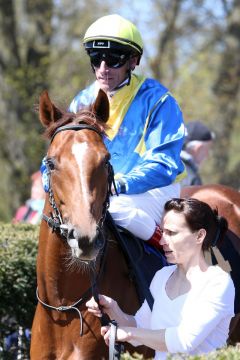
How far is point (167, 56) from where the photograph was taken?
2103 centimetres

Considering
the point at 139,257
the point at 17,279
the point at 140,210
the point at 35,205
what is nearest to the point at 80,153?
the point at 140,210

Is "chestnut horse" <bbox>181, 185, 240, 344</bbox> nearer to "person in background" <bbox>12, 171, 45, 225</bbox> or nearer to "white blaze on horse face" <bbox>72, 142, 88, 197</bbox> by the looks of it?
"white blaze on horse face" <bbox>72, 142, 88, 197</bbox>

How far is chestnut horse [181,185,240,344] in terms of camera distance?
5.78 m

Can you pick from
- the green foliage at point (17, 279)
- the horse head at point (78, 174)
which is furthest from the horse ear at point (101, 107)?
the green foliage at point (17, 279)

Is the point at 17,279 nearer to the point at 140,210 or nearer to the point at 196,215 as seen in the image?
the point at 140,210

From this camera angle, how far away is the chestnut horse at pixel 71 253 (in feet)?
13.8

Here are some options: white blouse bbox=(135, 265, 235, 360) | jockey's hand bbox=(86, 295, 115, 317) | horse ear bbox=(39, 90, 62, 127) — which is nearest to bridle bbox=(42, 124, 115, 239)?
horse ear bbox=(39, 90, 62, 127)

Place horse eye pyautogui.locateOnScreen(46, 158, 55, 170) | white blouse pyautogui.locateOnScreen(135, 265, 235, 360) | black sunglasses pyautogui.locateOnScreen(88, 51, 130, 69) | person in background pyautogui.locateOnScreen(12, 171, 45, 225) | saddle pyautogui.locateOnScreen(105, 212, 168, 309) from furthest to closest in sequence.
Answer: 1. person in background pyautogui.locateOnScreen(12, 171, 45, 225)
2. black sunglasses pyautogui.locateOnScreen(88, 51, 130, 69)
3. saddle pyautogui.locateOnScreen(105, 212, 168, 309)
4. horse eye pyautogui.locateOnScreen(46, 158, 55, 170)
5. white blouse pyautogui.locateOnScreen(135, 265, 235, 360)

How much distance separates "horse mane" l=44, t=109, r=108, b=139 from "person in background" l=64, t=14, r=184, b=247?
398 mm

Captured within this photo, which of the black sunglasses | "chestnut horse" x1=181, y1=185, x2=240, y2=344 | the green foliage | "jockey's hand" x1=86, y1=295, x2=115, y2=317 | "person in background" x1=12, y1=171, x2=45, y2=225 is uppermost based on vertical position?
the black sunglasses

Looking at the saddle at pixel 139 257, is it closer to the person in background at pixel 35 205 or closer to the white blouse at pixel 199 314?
the white blouse at pixel 199 314

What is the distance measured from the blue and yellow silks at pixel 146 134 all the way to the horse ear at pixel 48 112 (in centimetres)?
45

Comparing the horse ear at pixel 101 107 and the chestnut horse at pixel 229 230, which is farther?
the chestnut horse at pixel 229 230

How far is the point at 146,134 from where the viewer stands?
204 inches
